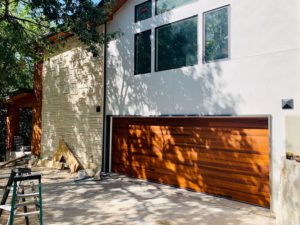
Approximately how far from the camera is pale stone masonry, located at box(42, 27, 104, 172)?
40.7 feet

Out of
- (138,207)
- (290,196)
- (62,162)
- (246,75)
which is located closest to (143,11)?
(246,75)

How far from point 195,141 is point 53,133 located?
828 cm

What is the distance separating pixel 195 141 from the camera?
362 inches

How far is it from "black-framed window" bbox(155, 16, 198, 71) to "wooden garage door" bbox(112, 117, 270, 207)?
1740mm

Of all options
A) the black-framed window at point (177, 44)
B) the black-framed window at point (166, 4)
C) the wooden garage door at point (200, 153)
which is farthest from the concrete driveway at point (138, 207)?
the black-framed window at point (166, 4)

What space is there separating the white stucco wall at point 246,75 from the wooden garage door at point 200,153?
395 millimetres

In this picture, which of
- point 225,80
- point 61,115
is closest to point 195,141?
point 225,80

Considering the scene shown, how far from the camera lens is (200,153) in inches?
357

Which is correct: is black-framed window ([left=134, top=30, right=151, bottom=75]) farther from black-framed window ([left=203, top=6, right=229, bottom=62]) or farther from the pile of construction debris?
the pile of construction debris

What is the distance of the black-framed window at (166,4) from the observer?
31.6ft

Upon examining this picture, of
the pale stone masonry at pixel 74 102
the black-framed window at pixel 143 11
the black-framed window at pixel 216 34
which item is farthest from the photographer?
the pale stone masonry at pixel 74 102

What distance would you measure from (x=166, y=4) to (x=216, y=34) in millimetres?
2465

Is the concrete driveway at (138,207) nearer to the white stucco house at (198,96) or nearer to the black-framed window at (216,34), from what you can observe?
the white stucco house at (198,96)

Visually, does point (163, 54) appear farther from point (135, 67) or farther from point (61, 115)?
point (61, 115)
